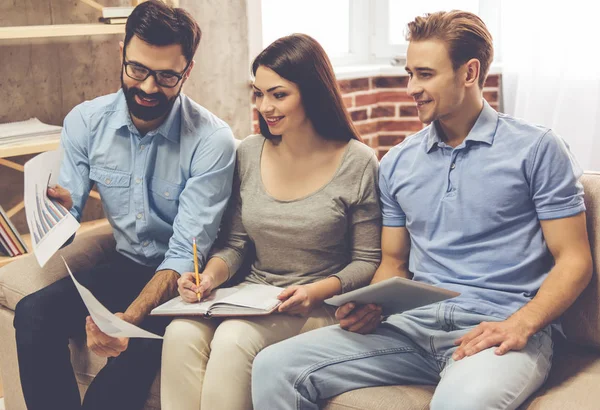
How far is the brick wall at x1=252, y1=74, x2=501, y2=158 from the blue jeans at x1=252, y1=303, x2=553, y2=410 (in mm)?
2013

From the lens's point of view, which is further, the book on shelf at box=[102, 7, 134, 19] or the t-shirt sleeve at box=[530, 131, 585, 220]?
the book on shelf at box=[102, 7, 134, 19]

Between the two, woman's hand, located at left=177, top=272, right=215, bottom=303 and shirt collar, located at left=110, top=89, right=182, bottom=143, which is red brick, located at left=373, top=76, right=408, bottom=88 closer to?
shirt collar, located at left=110, top=89, right=182, bottom=143

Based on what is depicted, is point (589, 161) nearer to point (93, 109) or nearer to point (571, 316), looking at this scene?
point (571, 316)

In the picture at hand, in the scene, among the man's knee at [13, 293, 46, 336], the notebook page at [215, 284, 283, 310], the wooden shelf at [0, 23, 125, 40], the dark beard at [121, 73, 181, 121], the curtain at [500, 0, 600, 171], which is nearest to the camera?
the notebook page at [215, 284, 283, 310]

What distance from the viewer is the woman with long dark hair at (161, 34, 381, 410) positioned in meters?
1.86

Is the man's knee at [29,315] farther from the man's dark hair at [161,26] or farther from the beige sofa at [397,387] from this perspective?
the man's dark hair at [161,26]

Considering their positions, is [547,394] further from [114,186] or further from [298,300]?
[114,186]

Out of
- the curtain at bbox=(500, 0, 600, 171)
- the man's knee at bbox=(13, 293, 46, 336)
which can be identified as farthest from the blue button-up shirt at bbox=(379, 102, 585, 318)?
the curtain at bbox=(500, 0, 600, 171)

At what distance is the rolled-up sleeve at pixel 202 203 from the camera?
200 cm

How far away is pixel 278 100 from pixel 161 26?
13.9 inches

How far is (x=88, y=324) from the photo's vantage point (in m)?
1.79

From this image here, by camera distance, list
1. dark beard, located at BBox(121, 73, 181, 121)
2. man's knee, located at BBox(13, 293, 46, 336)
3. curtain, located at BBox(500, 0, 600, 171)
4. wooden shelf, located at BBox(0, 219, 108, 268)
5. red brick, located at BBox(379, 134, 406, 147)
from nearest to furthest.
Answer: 1. man's knee, located at BBox(13, 293, 46, 336)
2. dark beard, located at BBox(121, 73, 181, 121)
3. wooden shelf, located at BBox(0, 219, 108, 268)
4. curtain, located at BBox(500, 0, 600, 171)
5. red brick, located at BBox(379, 134, 406, 147)

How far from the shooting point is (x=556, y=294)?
5.45ft

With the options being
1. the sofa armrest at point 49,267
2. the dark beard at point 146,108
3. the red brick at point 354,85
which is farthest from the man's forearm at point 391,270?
the red brick at point 354,85
